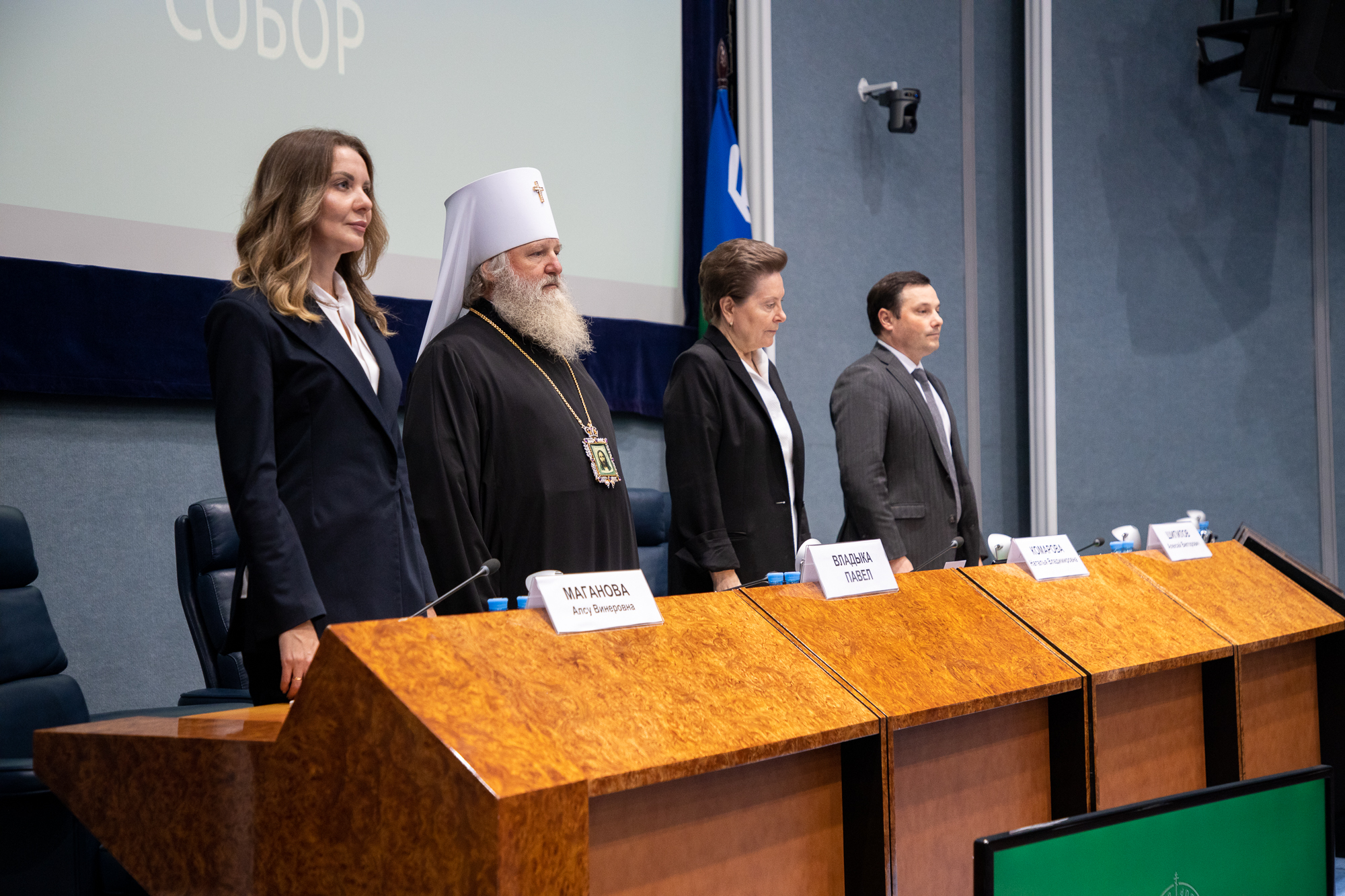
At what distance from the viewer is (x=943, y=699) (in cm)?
136

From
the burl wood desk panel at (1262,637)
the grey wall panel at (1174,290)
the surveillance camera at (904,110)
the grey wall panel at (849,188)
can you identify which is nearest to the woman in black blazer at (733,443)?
the burl wood desk panel at (1262,637)

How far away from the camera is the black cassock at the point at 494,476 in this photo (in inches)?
71.7

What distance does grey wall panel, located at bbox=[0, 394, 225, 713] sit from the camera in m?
2.62

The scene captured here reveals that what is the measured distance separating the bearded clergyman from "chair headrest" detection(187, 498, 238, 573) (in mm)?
676

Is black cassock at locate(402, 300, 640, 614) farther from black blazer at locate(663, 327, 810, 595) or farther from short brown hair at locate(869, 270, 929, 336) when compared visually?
short brown hair at locate(869, 270, 929, 336)

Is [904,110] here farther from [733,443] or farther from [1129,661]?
[1129,661]

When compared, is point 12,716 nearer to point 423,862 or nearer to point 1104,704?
point 423,862

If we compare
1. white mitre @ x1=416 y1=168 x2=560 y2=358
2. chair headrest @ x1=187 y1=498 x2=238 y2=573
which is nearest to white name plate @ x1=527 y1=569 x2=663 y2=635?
white mitre @ x1=416 y1=168 x2=560 y2=358

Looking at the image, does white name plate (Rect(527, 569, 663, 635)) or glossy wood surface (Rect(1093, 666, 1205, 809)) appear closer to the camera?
white name plate (Rect(527, 569, 663, 635))

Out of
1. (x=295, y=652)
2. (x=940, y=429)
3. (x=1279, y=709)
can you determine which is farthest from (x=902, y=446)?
(x=295, y=652)

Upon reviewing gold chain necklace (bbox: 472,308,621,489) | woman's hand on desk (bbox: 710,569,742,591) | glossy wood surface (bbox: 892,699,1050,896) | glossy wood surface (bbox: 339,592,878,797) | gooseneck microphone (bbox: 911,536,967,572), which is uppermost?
gold chain necklace (bbox: 472,308,621,489)

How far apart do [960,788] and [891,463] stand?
4.76 ft

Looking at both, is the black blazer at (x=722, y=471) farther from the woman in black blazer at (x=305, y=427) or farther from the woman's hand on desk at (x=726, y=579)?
the woman in black blazer at (x=305, y=427)

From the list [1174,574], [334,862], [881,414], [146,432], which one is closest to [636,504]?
[881,414]
